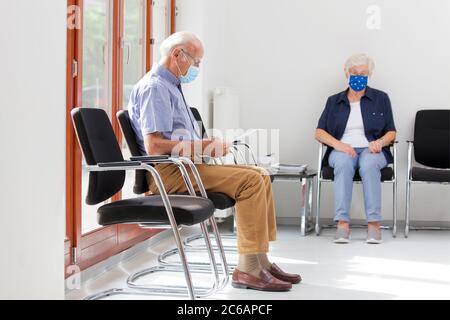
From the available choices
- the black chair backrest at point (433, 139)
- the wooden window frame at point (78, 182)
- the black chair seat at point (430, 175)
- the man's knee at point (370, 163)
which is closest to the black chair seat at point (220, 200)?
the wooden window frame at point (78, 182)

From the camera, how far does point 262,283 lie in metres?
2.82

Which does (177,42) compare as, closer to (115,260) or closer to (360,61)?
(115,260)

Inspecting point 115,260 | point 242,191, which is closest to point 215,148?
point 242,191

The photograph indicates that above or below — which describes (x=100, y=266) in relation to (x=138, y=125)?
below

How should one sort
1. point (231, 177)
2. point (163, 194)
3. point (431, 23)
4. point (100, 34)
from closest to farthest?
point (163, 194) < point (231, 177) < point (100, 34) < point (431, 23)

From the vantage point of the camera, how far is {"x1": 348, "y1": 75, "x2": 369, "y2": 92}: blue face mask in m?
4.69

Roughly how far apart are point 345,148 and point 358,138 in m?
0.18

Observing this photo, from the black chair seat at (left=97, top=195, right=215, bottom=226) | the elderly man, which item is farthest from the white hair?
the black chair seat at (left=97, top=195, right=215, bottom=226)

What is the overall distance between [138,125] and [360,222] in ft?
8.78

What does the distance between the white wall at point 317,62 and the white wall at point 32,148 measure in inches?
110

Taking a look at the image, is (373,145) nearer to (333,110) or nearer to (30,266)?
(333,110)

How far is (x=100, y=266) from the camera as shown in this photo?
3.17 meters

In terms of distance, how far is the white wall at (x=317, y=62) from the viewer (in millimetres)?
4945

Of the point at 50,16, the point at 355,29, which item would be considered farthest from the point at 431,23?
the point at 50,16
